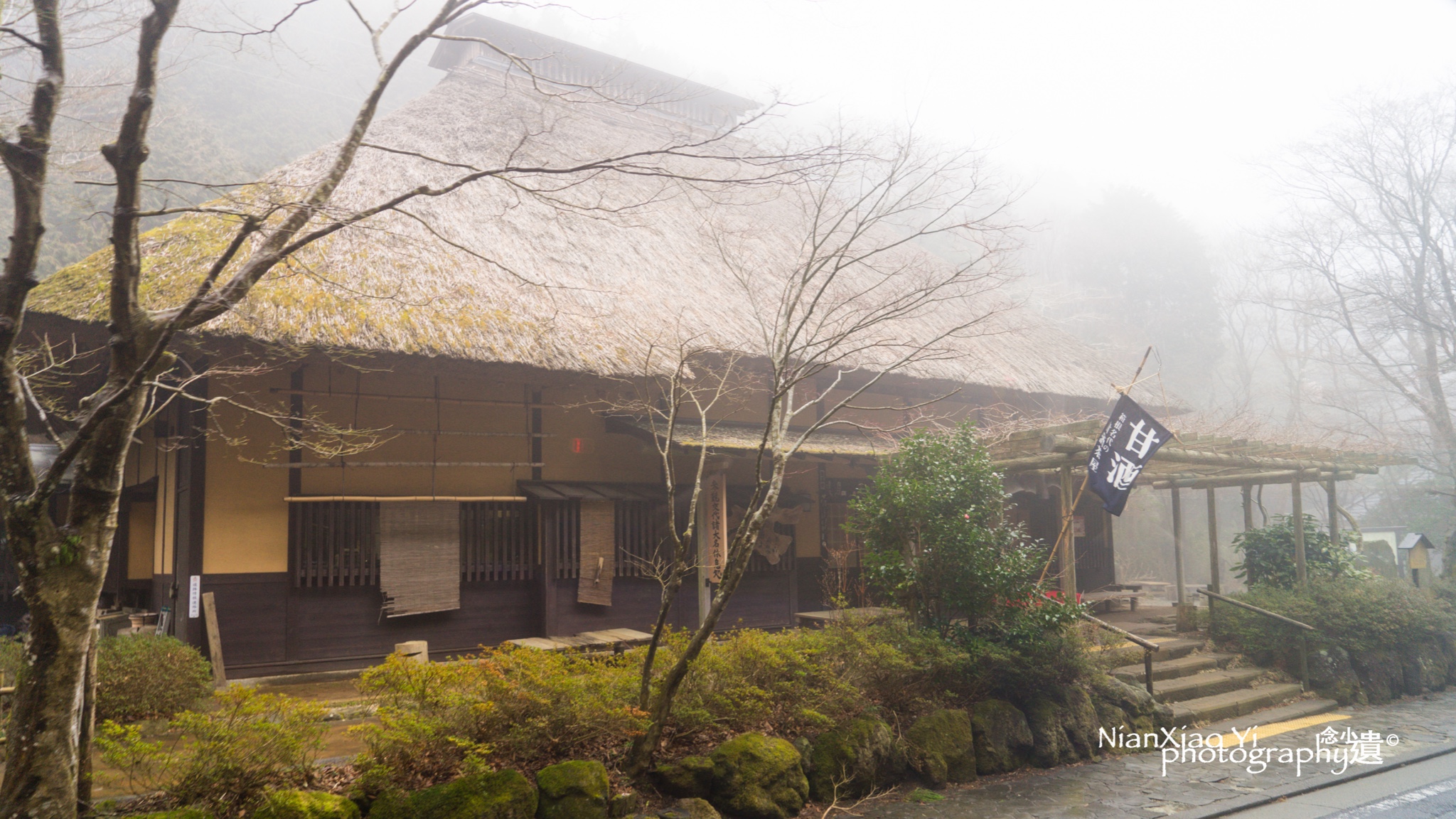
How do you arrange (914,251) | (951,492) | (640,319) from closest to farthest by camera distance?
(951,492)
(640,319)
(914,251)

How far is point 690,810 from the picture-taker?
16.5 ft

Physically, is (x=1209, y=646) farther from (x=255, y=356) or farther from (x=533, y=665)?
(x=255, y=356)

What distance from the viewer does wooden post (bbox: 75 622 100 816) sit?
3.81 meters

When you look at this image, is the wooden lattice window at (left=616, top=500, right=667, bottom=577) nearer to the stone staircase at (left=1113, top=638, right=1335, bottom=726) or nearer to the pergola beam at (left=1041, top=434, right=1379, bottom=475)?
the pergola beam at (left=1041, top=434, right=1379, bottom=475)

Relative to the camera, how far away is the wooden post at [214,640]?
7.37 meters

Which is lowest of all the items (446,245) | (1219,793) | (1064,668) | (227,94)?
(1219,793)

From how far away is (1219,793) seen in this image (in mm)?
6160

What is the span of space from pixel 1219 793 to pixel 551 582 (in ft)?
21.3

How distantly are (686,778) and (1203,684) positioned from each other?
6.55m

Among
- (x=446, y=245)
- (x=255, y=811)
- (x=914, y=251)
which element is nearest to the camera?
(x=255, y=811)

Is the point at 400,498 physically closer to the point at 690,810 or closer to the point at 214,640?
the point at 214,640

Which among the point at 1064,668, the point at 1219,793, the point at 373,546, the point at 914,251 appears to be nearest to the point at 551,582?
the point at 373,546

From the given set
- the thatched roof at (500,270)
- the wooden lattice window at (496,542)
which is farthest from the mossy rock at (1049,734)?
the wooden lattice window at (496,542)

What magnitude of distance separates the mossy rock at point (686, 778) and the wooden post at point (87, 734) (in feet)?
9.64
